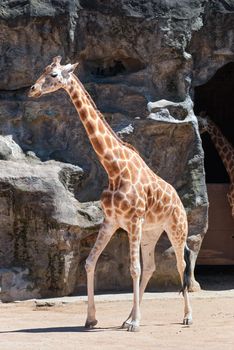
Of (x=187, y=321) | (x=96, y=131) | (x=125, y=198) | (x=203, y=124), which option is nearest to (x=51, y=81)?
(x=96, y=131)

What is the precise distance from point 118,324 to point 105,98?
3.15m

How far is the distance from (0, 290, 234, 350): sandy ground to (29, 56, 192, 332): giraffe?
0.91 ft

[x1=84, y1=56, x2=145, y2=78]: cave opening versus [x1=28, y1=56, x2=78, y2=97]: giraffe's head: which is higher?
[x1=28, y1=56, x2=78, y2=97]: giraffe's head

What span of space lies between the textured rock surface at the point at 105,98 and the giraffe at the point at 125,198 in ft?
5.70

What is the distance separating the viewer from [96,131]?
7289mm

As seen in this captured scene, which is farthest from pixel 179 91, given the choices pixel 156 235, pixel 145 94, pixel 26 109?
pixel 156 235

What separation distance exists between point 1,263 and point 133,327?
2.51 meters

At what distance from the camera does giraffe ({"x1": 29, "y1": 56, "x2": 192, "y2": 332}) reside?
706cm

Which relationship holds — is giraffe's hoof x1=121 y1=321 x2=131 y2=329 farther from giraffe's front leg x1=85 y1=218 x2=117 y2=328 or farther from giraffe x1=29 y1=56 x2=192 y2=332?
giraffe's front leg x1=85 y1=218 x2=117 y2=328

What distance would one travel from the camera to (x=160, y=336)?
21.5ft

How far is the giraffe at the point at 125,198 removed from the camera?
7.06 metres

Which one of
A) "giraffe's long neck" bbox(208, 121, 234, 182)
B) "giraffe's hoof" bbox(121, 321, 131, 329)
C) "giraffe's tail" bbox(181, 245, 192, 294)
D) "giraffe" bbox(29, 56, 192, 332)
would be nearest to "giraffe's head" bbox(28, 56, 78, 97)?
"giraffe" bbox(29, 56, 192, 332)

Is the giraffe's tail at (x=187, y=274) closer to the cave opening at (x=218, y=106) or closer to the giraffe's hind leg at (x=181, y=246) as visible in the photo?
the giraffe's hind leg at (x=181, y=246)

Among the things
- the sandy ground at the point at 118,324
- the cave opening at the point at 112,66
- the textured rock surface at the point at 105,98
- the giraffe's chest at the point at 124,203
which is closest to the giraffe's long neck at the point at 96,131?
the giraffe's chest at the point at 124,203
